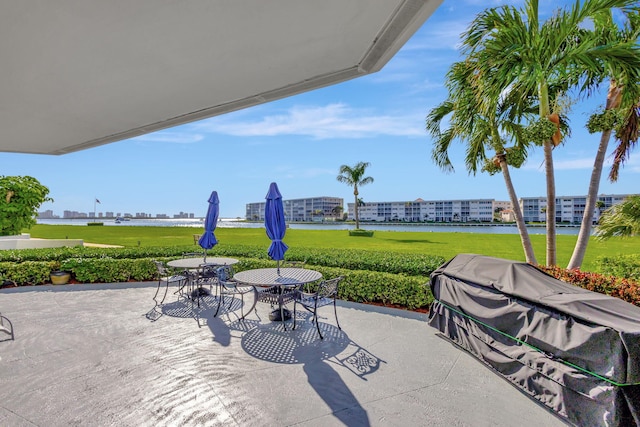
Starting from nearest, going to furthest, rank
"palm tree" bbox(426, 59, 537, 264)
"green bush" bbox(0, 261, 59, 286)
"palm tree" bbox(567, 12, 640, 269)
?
"palm tree" bbox(567, 12, 640, 269), "palm tree" bbox(426, 59, 537, 264), "green bush" bbox(0, 261, 59, 286)

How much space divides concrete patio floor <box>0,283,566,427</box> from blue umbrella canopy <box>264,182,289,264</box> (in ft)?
4.49

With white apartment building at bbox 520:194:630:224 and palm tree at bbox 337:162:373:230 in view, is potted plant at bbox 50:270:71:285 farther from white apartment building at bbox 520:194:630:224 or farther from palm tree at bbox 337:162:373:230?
white apartment building at bbox 520:194:630:224

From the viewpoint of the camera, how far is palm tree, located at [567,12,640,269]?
487 centimetres

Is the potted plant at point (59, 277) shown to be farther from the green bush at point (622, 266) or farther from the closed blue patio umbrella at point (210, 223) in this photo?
the green bush at point (622, 266)

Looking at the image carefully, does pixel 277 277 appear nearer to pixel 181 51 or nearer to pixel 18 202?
pixel 181 51

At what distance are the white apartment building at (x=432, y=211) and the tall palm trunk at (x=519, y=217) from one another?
108 metres

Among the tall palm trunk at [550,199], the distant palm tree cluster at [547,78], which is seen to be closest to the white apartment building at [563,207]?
the distant palm tree cluster at [547,78]

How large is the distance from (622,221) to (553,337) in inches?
225

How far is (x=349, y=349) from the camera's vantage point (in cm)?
427


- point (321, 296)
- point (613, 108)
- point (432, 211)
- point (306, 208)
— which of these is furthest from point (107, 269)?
point (306, 208)

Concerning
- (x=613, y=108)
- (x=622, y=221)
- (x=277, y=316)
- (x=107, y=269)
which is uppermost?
(x=613, y=108)

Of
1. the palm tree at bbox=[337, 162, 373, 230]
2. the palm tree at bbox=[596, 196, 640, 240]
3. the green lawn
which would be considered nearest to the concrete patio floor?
the palm tree at bbox=[596, 196, 640, 240]

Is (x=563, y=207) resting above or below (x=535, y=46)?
below

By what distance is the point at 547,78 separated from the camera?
5.75m
